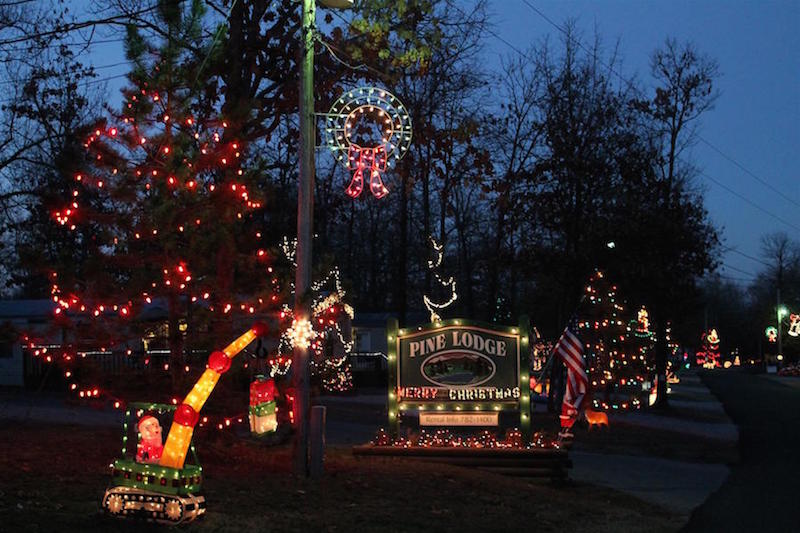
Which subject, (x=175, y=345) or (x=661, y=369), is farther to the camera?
(x=661, y=369)

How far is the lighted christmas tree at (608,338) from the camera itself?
2397 centimetres

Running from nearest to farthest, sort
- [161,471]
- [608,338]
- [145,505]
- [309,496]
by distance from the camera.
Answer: [145,505], [161,471], [309,496], [608,338]

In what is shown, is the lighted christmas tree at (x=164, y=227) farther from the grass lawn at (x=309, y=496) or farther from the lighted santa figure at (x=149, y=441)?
the lighted santa figure at (x=149, y=441)

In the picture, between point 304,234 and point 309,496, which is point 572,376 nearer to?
point 304,234

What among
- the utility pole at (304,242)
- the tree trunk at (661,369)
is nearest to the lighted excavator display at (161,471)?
the utility pole at (304,242)

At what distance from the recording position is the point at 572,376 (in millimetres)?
17266

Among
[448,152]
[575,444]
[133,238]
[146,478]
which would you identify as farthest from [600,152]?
[146,478]

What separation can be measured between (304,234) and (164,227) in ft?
5.83

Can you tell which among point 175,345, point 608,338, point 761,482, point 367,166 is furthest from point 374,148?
point 608,338

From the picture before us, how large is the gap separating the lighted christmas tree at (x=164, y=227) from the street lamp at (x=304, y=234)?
0.66 m

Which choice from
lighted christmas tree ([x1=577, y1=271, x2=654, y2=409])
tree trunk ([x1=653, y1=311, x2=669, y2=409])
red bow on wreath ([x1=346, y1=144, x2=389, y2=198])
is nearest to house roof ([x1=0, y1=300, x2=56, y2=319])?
lighted christmas tree ([x1=577, y1=271, x2=654, y2=409])

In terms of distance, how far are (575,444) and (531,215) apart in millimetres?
6897

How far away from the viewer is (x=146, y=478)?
8594mm

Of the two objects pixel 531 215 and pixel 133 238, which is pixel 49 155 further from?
pixel 531 215
